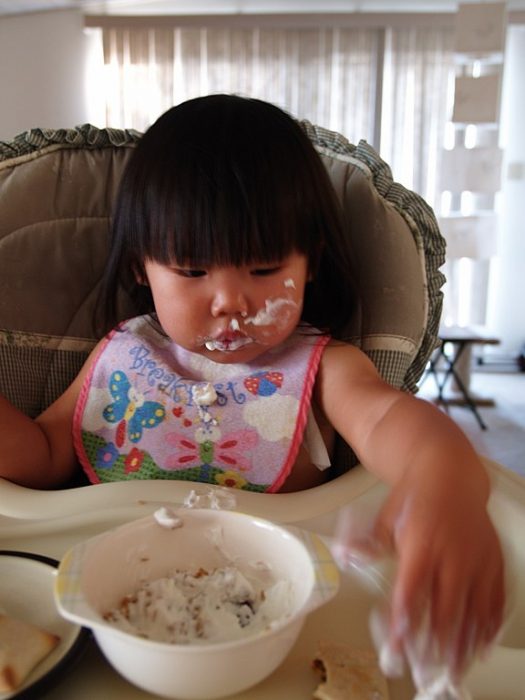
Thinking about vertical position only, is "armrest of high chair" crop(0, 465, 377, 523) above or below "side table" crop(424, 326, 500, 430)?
above

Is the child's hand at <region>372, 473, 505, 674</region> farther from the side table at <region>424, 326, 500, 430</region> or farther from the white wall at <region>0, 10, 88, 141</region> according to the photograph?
the white wall at <region>0, 10, 88, 141</region>

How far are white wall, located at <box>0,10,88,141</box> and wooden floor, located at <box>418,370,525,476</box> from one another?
2.90m

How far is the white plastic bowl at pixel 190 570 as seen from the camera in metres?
0.39

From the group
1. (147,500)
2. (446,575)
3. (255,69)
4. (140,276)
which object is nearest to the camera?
(446,575)

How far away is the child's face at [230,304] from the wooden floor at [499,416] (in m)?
1.60

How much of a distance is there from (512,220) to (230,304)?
151 inches

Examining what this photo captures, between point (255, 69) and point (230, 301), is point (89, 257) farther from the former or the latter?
point (255, 69)

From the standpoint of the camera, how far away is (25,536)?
0.65 meters

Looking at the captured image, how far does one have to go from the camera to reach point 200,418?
0.84 m

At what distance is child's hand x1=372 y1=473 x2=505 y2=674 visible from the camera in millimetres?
373

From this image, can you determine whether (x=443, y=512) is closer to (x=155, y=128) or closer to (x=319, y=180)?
(x=319, y=180)

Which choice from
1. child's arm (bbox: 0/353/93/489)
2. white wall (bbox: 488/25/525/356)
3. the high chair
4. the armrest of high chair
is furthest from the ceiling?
the armrest of high chair

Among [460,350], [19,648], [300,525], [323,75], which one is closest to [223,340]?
[300,525]

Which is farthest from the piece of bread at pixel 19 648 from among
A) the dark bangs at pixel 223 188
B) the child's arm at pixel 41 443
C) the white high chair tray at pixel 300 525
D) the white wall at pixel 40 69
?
the white wall at pixel 40 69
